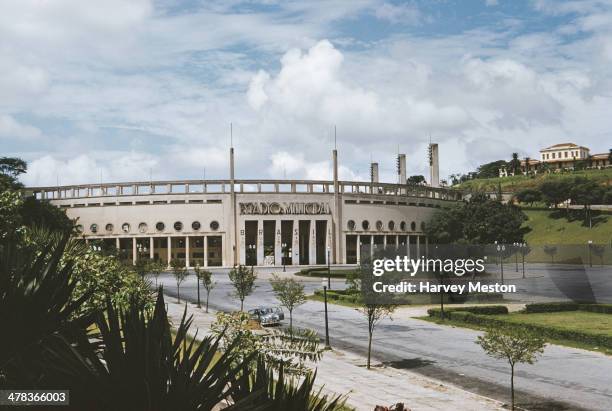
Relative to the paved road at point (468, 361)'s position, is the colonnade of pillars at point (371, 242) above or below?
above

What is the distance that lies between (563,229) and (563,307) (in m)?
89.3

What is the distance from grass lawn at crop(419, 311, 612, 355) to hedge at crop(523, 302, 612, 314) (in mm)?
426

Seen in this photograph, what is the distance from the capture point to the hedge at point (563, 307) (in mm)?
40406

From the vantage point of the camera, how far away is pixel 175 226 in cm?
10381

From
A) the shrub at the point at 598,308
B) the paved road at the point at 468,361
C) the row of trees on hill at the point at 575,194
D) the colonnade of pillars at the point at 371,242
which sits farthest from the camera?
the row of trees on hill at the point at 575,194

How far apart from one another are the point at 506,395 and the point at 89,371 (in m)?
17.2

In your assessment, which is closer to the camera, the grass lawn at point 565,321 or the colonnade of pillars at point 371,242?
the grass lawn at point 565,321

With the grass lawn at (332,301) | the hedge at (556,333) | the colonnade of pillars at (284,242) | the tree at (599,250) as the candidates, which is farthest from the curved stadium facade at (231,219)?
the hedge at (556,333)

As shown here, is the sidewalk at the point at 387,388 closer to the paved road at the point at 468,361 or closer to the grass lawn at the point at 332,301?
the paved road at the point at 468,361

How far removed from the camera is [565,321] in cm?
3684

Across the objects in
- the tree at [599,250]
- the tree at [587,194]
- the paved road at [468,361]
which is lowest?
the paved road at [468,361]

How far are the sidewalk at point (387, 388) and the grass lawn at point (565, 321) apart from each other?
10702mm

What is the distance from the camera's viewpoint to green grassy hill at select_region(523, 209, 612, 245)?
11618cm

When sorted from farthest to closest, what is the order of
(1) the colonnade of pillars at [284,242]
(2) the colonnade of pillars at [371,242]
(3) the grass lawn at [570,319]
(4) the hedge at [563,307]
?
(2) the colonnade of pillars at [371,242] → (1) the colonnade of pillars at [284,242] → (4) the hedge at [563,307] → (3) the grass lawn at [570,319]
